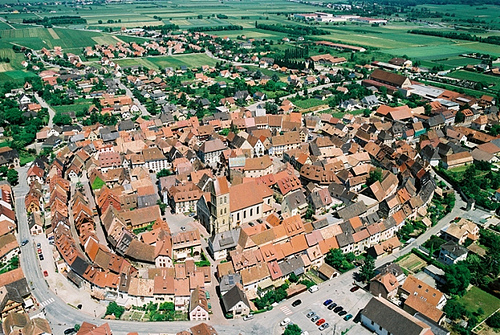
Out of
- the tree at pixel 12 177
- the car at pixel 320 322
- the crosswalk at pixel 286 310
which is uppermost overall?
the tree at pixel 12 177

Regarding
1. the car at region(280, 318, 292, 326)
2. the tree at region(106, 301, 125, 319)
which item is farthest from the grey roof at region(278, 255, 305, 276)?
the tree at region(106, 301, 125, 319)

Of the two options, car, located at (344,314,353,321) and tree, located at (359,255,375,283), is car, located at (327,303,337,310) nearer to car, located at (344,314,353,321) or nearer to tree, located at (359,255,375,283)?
car, located at (344,314,353,321)

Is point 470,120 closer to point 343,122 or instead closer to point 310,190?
point 343,122

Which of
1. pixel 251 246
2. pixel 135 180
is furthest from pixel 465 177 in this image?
pixel 135 180

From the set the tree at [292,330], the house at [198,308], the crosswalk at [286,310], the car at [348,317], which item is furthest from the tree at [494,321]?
the house at [198,308]

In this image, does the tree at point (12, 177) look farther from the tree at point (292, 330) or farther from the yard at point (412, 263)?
the yard at point (412, 263)

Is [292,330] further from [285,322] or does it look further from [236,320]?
[236,320]
